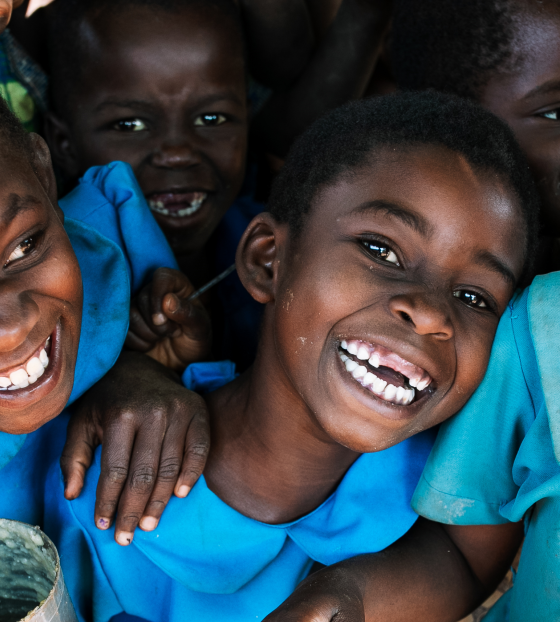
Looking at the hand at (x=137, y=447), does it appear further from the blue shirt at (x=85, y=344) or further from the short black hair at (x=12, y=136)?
the short black hair at (x=12, y=136)

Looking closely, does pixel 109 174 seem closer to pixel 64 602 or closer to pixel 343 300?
pixel 343 300

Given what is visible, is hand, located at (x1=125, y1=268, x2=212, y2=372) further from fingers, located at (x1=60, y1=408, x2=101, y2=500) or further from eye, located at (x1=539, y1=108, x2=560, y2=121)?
eye, located at (x1=539, y1=108, x2=560, y2=121)

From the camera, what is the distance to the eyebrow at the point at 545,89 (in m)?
1.35

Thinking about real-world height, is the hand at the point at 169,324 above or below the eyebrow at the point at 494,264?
below

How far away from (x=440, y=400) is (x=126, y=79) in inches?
42.1

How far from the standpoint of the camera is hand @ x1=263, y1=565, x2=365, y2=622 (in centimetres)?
98

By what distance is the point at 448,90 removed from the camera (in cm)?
149

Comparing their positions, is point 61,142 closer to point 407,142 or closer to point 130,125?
point 130,125

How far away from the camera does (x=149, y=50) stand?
5.29 feet

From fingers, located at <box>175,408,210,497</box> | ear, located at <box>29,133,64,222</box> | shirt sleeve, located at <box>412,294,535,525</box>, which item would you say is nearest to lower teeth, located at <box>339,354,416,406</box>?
shirt sleeve, located at <box>412,294,535,525</box>

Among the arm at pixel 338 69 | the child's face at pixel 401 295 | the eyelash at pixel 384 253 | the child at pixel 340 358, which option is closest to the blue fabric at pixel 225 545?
the child at pixel 340 358

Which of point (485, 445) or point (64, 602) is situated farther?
point (485, 445)

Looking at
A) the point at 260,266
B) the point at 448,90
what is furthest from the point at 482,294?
the point at 448,90

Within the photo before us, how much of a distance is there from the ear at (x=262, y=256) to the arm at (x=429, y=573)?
1.58 ft
